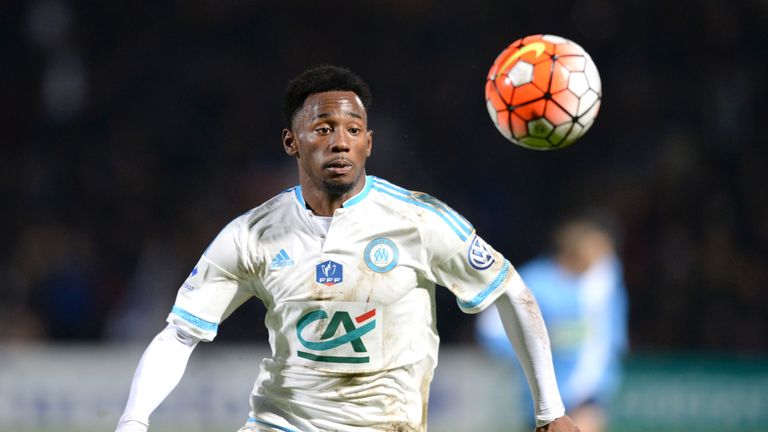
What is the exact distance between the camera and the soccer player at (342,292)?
4086 millimetres

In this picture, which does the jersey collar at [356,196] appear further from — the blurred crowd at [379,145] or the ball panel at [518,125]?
the blurred crowd at [379,145]

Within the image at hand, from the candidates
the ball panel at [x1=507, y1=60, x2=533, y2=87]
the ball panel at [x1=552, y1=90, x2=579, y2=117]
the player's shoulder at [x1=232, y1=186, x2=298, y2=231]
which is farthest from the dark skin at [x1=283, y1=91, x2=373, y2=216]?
the ball panel at [x1=552, y1=90, x2=579, y2=117]

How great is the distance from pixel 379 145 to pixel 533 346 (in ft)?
22.5

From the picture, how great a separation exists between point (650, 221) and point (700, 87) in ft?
5.13

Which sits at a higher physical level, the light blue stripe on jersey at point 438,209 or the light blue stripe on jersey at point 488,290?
the light blue stripe on jersey at point 438,209

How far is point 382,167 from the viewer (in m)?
10.7

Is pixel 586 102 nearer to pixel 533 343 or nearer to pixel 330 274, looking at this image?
pixel 533 343

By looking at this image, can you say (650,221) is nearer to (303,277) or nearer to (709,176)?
(709,176)

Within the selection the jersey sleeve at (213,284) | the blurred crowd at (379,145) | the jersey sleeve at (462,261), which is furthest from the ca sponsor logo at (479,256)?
the blurred crowd at (379,145)

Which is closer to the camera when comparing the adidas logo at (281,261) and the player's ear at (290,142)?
the adidas logo at (281,261)

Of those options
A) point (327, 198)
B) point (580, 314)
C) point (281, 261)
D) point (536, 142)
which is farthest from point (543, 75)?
point (580, 314)

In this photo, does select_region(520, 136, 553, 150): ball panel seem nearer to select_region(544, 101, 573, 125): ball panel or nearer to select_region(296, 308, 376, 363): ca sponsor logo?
select_region(544, 101, 573, 125): ball panel

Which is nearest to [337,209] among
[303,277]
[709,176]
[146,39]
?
[303,277]

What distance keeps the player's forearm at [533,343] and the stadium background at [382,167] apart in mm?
5382
